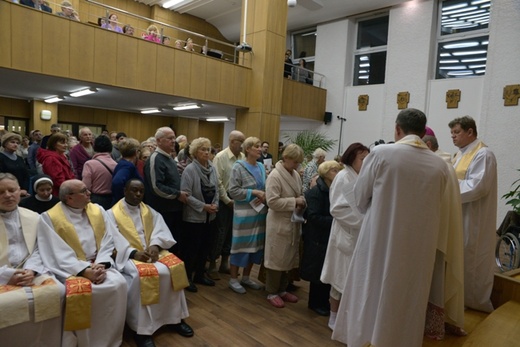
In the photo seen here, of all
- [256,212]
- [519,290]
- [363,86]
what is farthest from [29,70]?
[363,86]

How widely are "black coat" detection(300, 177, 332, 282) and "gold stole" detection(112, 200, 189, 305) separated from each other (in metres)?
1.08

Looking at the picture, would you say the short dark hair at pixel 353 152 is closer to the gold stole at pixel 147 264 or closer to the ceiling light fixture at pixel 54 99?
the gold stole at pixel 147 264

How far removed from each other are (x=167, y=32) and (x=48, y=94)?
15.7 feet

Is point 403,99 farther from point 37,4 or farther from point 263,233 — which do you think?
point 37,4

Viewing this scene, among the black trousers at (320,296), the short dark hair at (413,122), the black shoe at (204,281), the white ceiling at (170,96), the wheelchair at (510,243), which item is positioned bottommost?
the black shoe at (204,281)

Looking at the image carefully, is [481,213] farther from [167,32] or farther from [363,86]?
[167,32]

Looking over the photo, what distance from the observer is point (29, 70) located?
5.64m

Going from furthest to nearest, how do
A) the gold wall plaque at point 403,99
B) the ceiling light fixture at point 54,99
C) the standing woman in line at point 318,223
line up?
the ceiling light fixture at point 54,99 → the gold wall plaque at point 403,99 → the standing woman in line at point 318,223

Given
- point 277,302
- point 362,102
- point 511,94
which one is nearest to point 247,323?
point 277,302

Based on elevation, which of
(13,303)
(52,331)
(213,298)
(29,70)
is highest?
(29,70)

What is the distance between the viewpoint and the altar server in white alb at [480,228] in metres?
2.52

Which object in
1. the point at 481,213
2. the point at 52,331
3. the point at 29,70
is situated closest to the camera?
the point at 52,331

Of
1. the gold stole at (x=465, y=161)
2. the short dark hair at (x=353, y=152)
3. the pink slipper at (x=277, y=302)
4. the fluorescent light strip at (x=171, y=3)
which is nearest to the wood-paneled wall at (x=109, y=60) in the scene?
the fluorescent light strip at (x=171, y=3)

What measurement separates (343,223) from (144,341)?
1.69 meters
